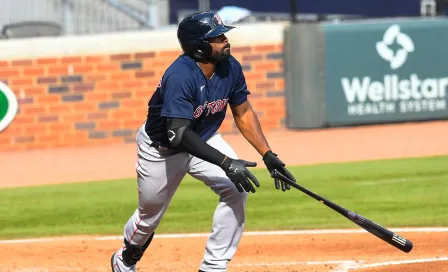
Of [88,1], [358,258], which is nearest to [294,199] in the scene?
[358,258]

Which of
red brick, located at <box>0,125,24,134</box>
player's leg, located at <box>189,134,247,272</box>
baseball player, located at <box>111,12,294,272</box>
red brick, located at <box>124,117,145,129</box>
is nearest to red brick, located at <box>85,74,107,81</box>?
red brick, located at <box>124,117,145,129</box>

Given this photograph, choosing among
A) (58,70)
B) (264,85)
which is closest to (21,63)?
(58,70)

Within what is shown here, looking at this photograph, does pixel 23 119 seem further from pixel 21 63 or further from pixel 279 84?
pixel 279 84

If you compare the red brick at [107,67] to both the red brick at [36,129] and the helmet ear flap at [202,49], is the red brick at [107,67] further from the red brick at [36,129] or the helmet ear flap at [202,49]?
the helmet ear flap at [202,49]

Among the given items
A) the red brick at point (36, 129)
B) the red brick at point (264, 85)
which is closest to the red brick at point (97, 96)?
the red brick at point (36, 129)

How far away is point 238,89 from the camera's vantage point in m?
6.71

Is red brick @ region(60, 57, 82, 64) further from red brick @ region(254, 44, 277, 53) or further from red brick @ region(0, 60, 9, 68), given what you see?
red brick @ region(254, 44, 277, 53)

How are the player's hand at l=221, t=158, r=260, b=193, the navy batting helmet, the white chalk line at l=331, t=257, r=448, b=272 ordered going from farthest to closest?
the white chalk line at l=331, t=257, r=448, b=272
the navy batting helmet
the player's hand at l=221, t=158, r=260, b=193

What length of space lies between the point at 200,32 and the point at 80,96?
1005 cm

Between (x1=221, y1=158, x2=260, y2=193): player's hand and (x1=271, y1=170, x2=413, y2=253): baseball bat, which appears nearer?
(x1=221, y1=158, x2=260, y2=193): player's hand

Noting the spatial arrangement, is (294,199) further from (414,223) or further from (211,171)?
(211,171)

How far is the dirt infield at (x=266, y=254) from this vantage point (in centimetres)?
762

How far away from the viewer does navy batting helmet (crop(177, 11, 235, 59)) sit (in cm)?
634

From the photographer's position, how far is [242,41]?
16.5 meters
